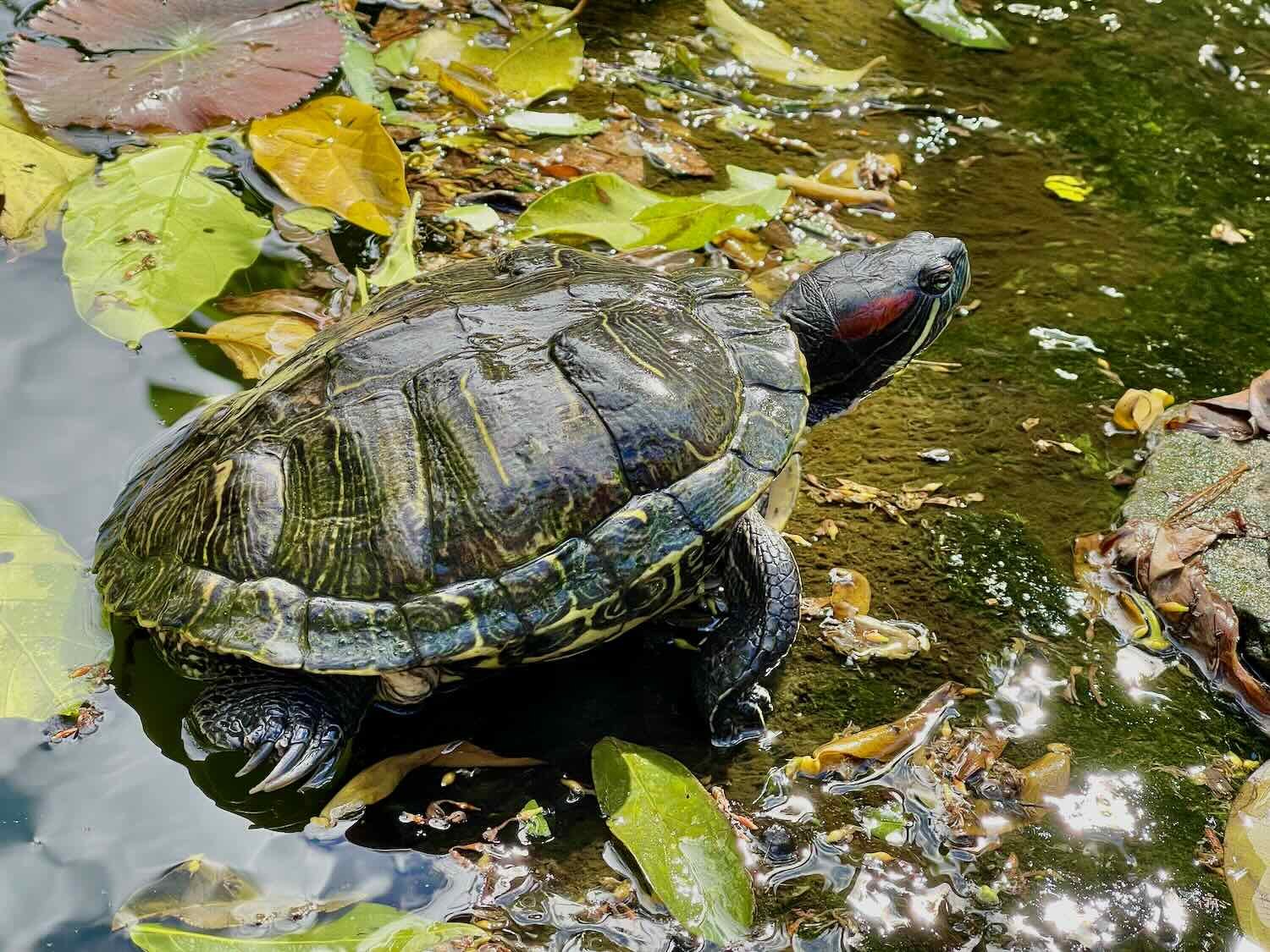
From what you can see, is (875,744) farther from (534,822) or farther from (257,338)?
(257,338)

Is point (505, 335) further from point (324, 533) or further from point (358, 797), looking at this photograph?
point (358, 797)

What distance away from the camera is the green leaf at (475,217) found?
14.6 ft

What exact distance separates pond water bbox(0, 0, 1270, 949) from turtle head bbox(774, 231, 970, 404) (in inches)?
13.2

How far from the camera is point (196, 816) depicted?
8.87ft

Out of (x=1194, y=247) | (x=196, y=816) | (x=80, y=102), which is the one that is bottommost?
(x=196, y=816)

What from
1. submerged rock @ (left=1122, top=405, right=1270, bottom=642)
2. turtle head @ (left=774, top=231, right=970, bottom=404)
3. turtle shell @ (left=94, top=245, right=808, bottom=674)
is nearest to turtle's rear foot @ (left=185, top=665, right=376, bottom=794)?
turtle shell @ (left=94, top=245, right=808, bottom=674)

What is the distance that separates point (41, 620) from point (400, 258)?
5.79 feet

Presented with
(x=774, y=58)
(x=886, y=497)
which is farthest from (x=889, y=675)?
(x=774, y=58)

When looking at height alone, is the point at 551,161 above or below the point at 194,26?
below

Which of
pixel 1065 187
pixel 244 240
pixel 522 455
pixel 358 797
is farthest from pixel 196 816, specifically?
pixel 1065 187

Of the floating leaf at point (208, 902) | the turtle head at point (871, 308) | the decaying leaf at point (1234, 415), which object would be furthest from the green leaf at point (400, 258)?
the decaying leaf at point (1234, 415)

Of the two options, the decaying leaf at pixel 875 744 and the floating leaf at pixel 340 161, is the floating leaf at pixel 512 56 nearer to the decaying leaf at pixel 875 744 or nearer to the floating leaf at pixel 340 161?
the floating leaf at pixel 340 161

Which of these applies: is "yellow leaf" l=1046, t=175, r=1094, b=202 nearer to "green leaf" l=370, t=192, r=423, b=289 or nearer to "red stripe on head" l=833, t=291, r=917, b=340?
"red stripe on head" l=833, t=291, r=917, b=340

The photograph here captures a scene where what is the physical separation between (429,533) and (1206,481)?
8.45ft
